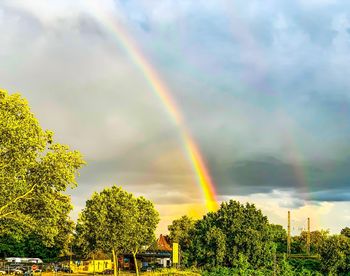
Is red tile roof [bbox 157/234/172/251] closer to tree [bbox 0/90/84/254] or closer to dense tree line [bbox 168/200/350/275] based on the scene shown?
dense tree line [bbox 168/200/350/275]

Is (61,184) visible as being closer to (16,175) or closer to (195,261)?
(16,175)

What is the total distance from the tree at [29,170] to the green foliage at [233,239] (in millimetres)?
31273

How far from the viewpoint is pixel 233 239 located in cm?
6988

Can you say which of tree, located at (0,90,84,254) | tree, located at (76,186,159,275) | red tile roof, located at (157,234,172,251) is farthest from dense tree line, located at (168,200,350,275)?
red tile roof, located at (157,234,172,251)

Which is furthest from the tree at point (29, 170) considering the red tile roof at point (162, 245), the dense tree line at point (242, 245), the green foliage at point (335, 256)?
the red tile roof at point (162, 245)

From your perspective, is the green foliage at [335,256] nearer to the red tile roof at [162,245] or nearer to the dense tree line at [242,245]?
the dense tree line at [242,245]

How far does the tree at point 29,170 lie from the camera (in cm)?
3700

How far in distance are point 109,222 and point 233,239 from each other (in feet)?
82.2

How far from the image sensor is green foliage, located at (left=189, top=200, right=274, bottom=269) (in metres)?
67.4

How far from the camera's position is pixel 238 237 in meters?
68.9

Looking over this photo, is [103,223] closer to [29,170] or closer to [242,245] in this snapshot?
[242,245]

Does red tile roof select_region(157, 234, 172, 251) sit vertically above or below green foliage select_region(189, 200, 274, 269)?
below

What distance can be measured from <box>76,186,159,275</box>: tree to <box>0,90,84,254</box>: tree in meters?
44.2

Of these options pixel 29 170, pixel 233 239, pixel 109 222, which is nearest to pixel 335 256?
pixel 233 239
